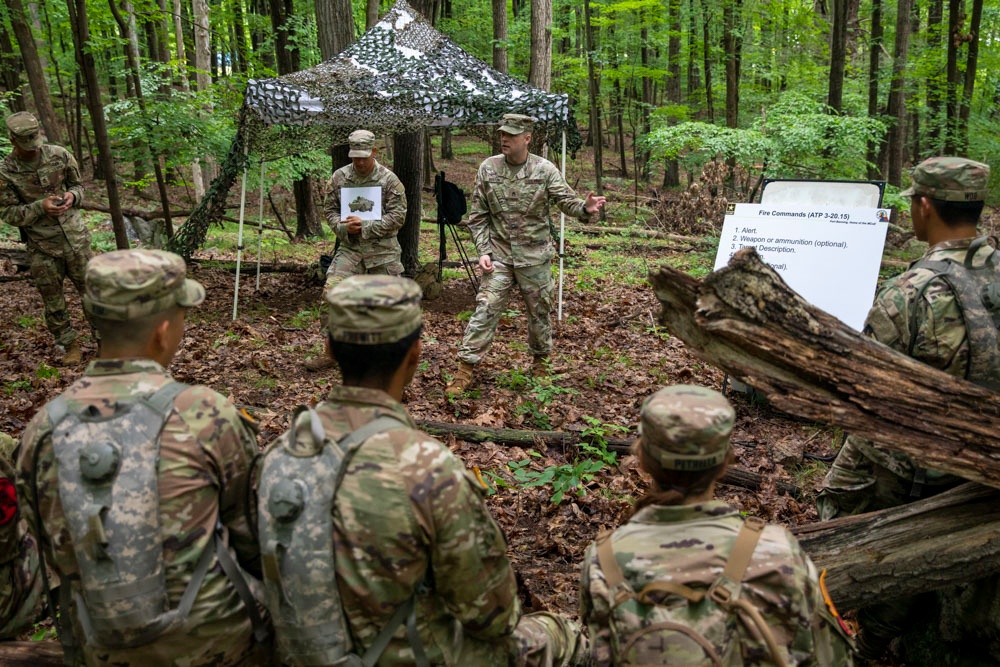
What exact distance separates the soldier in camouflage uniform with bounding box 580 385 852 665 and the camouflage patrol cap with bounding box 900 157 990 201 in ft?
6.26

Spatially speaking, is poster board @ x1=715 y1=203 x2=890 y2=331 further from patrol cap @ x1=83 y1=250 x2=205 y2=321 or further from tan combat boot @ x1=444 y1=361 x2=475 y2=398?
patrol cap @ x1=83 y1=250 x2=205 y2=321

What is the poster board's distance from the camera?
17.2 feet

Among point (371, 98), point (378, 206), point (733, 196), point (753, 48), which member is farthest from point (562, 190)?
point (753, 48)

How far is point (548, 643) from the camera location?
2582 mm

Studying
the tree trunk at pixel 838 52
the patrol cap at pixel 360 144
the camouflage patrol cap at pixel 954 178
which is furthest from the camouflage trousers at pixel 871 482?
the tree trunk at pixel 838 52

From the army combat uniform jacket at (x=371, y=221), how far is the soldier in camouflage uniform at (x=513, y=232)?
1050 millimetres

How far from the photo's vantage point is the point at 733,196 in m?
14.8

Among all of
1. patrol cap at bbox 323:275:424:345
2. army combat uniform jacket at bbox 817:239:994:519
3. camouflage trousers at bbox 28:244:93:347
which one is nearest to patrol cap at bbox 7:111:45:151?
camouflage trousers at bbox 28:244:93:347

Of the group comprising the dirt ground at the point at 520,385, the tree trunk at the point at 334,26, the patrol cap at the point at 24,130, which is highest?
the tree trunk at the point at 334,26

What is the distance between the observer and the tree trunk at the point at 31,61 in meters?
11.5

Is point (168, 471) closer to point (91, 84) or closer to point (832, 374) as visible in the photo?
point (832, 374)

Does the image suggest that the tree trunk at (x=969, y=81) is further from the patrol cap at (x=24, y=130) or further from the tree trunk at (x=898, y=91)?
the patrol cap at (x=24, y=130)

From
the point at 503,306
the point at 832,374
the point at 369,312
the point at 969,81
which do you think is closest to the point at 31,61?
the point at 503,306

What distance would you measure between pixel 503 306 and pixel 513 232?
725 mm
